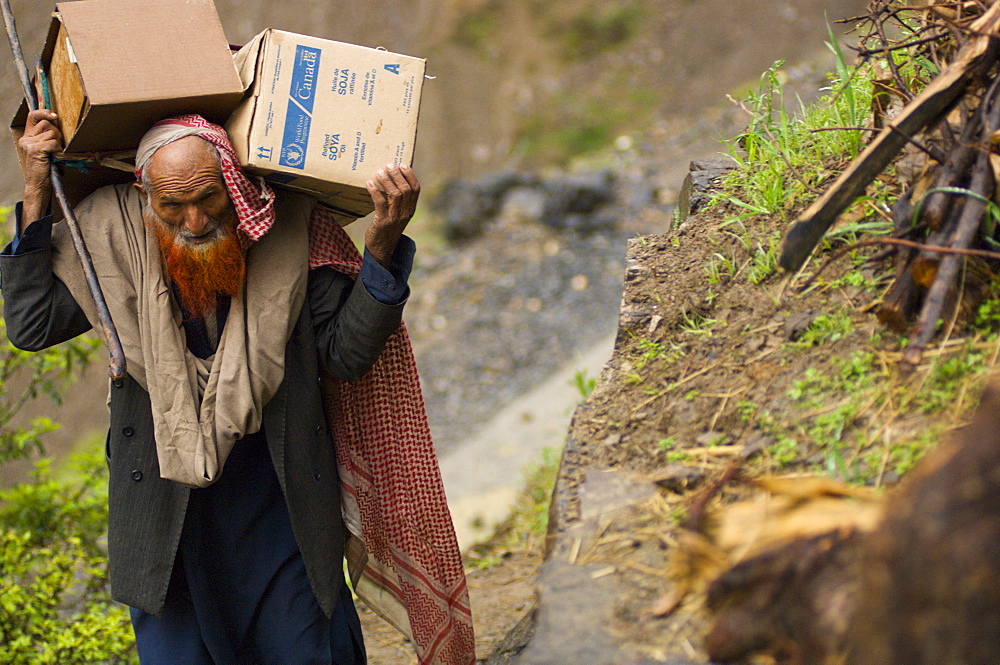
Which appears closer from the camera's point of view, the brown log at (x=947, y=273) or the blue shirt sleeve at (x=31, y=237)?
the brown log at (x=947, y=273)

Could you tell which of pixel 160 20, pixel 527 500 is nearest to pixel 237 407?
pixel 160 20

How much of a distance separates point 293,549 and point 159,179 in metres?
1.14

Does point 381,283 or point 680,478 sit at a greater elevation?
point 381,283

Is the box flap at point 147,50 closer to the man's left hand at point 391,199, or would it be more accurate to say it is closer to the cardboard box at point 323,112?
the cardboard box at point 323,112

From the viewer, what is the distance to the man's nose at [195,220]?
92.0 inches

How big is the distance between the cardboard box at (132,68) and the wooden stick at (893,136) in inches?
59.0

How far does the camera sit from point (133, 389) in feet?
8.16

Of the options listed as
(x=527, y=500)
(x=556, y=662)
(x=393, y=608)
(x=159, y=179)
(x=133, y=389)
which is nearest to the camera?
(x=556, y=662)

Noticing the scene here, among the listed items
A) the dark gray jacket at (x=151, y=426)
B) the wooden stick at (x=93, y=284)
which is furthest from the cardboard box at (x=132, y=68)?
the dark gray jacket at (x=151, y=426)

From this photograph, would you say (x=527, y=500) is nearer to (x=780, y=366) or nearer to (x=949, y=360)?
(x=780, y=366)

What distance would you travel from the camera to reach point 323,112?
7.79 ft

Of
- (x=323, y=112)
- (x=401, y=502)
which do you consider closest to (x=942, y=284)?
(x=323, y=112)

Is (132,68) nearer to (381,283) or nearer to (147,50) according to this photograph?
(147,50)

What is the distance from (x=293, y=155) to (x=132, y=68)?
464 millimetres
